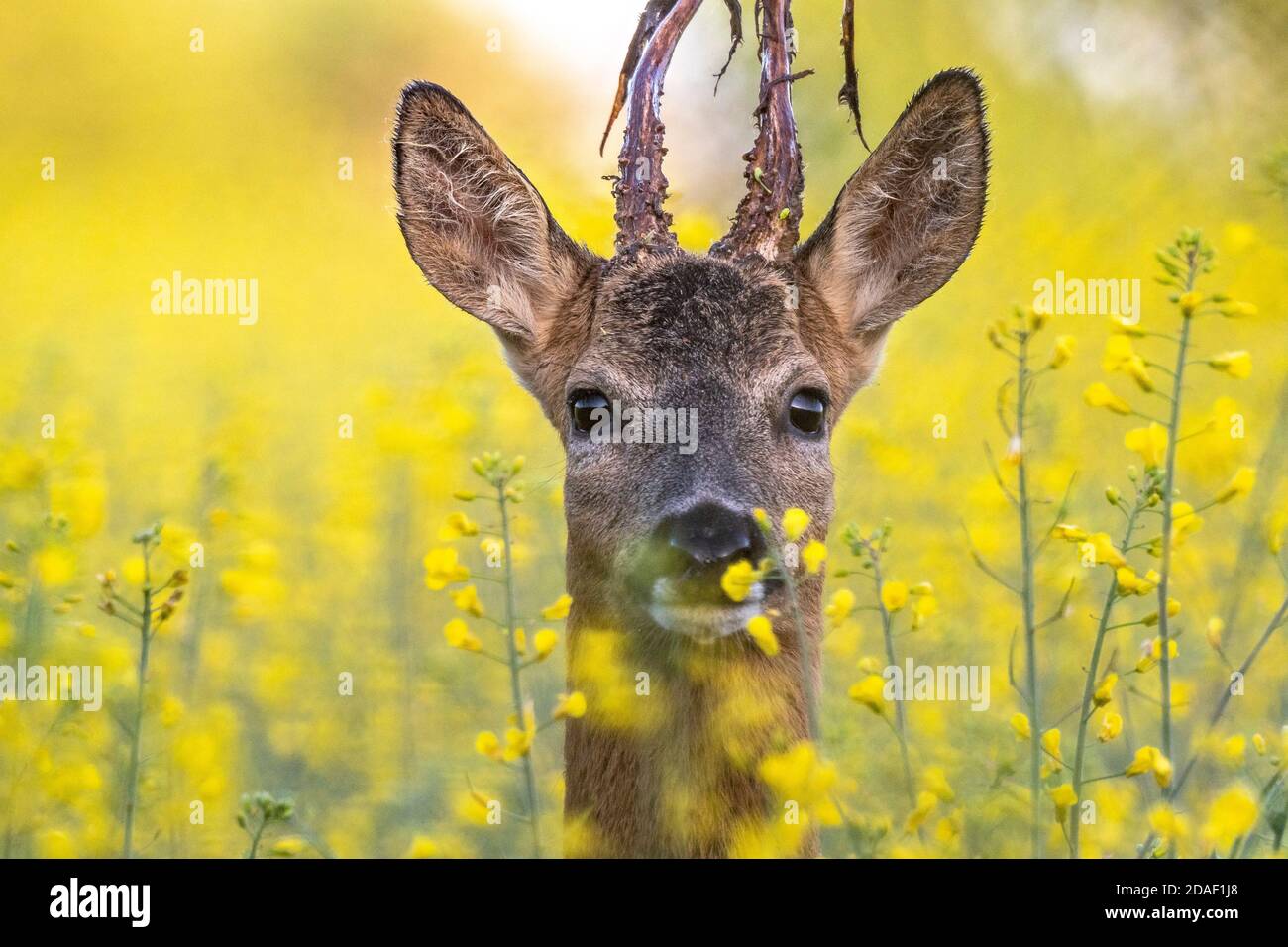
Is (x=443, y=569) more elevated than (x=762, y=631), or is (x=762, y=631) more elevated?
(x=443, y=569)

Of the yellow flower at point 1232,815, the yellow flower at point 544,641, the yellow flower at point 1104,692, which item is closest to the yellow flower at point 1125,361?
the yellow flower at point 1104,692

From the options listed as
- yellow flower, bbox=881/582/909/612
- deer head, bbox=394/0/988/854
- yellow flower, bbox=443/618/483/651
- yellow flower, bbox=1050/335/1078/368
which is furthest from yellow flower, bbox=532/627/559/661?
yellow flower, bbox=1050/335/1078/368

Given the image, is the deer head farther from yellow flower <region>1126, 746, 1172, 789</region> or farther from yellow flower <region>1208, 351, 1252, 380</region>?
yellow flower <region>1208, 351, 1252, 380</region>

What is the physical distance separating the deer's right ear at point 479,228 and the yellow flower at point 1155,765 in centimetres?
269

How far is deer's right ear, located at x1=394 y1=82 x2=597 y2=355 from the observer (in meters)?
5.26

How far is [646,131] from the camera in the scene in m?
5.23

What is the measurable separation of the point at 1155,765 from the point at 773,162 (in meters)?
2.58

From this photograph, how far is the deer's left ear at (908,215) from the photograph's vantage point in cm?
525

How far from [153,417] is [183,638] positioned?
4590mm

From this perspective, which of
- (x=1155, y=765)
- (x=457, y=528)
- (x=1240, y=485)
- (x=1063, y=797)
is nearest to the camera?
(x=1155, y=765)

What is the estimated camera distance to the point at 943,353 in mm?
10312

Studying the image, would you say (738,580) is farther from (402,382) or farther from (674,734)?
(402,382)

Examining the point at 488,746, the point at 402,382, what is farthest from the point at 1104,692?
the point at 402,382
